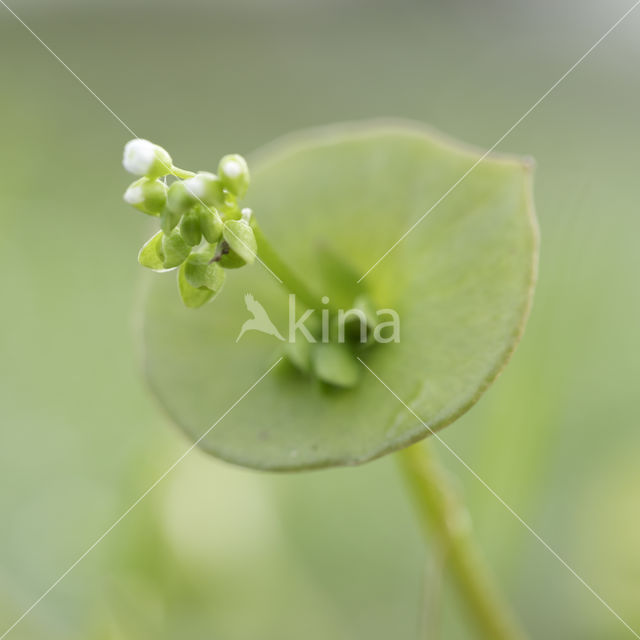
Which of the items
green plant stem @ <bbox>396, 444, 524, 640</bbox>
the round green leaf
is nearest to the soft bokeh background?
green plant stem @ <bbox>396, 444, 524, 640</bbox>

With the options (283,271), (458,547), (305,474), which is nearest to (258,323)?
(283,271)

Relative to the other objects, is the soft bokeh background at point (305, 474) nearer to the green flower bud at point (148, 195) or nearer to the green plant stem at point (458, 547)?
the green plant stem at point (458, 547)

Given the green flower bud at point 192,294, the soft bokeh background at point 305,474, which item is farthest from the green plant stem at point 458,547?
the green flower bud at point 192,294

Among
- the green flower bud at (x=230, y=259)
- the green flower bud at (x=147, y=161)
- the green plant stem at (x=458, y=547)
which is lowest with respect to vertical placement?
the green plant stem at (x=458, y=547)

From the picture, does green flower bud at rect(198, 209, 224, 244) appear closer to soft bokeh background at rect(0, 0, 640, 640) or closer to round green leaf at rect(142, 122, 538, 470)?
round green leaf at rect(142, 122, 538, 470)

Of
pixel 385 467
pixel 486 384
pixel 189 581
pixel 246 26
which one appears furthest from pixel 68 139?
pixel 486 384

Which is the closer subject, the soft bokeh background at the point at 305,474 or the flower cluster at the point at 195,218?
the flower cluster at the point at 195,218

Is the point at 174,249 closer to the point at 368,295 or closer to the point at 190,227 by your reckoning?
the point at 190,227
